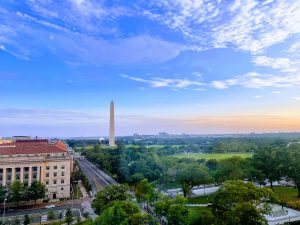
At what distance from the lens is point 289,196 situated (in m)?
46.8

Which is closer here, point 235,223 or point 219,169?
point 235,223

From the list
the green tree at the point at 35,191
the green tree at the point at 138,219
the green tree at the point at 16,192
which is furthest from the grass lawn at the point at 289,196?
the green tree at the point at 16,192

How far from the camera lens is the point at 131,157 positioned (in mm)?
76312

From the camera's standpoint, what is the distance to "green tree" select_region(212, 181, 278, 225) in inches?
862

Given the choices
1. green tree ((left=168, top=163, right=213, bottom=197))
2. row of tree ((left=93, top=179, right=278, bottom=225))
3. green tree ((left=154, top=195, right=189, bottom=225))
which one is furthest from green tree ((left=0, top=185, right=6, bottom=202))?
green tree ((left=168, top=163, right=213, bottom=197))

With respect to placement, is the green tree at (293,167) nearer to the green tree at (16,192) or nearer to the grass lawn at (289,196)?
the grass lawn at (289,196)

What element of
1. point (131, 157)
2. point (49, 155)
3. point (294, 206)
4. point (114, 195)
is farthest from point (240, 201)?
point (131, 157)

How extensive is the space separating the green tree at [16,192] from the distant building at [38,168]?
436 centimetres

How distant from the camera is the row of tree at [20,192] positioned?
1690 inches

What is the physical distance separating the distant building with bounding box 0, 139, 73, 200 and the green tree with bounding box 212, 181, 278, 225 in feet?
117

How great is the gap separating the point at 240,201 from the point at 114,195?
15.0 metres

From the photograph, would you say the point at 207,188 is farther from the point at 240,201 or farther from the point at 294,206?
the point at 240,201

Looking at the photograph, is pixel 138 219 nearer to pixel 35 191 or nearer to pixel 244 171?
pixel 35 191

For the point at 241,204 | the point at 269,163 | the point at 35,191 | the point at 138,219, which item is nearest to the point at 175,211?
the point at 138,219
